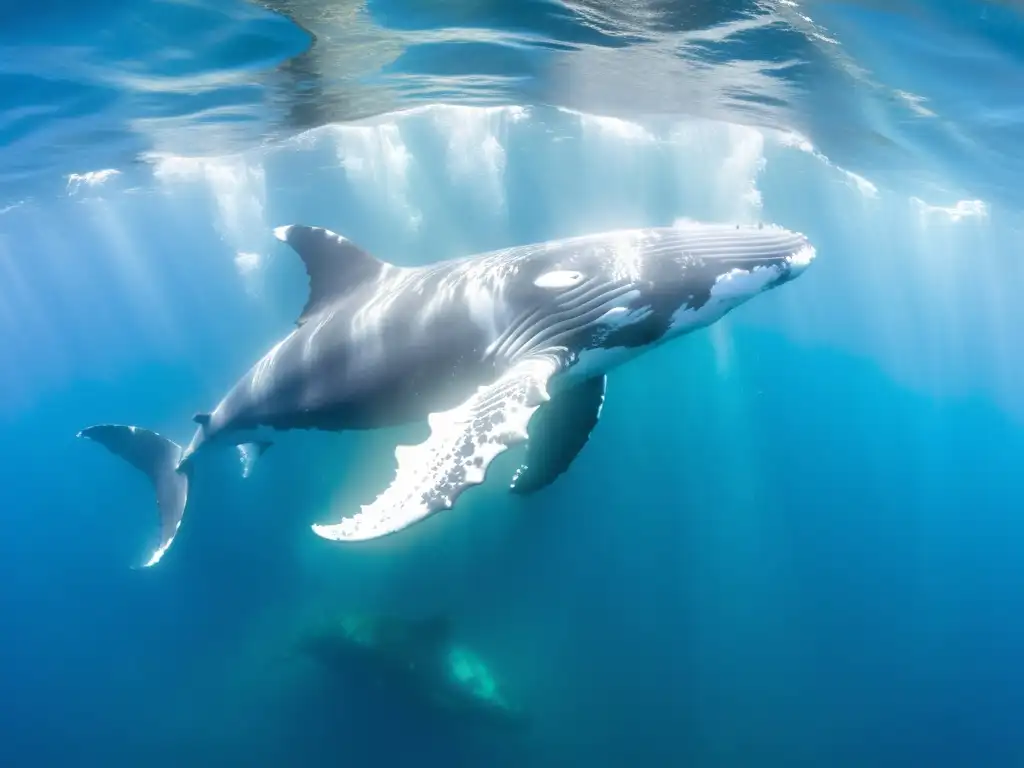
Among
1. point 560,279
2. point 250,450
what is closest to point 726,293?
point 560,279

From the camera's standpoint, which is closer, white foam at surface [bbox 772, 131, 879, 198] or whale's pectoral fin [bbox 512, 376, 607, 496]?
whale's pectoral fin [bbox 512, 376, 607, 496]

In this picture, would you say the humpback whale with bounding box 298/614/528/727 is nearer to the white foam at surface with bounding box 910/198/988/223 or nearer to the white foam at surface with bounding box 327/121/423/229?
the white foam at surface with bounding box 327/121/423/229

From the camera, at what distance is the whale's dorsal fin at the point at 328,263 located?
9.03 m

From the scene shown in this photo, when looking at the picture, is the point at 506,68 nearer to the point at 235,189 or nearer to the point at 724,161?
the point at 724,161

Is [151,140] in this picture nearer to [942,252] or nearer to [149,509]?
[149,509]

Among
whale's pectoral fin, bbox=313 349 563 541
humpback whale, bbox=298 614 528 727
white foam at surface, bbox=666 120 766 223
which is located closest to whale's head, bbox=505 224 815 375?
whale's pectoral fin, bbox=313 349 563 541

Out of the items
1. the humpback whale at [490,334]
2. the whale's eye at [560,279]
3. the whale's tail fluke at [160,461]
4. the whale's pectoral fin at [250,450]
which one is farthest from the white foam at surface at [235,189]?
the whale's eye at [560,279]

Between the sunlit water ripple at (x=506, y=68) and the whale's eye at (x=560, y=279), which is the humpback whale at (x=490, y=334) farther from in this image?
the sunlit water ripple at (x=506, y=68)

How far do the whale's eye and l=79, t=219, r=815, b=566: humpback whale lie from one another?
0.05 ft

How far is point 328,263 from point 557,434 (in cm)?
421

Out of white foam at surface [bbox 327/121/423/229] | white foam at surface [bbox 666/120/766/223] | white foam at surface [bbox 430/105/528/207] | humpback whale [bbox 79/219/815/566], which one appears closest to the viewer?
humpback whale [bbox 79/219/815/566]

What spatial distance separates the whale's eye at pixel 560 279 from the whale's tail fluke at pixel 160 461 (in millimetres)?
9638

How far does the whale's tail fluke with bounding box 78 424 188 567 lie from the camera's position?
42.2ft

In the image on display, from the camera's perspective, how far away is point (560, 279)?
22.5ft
